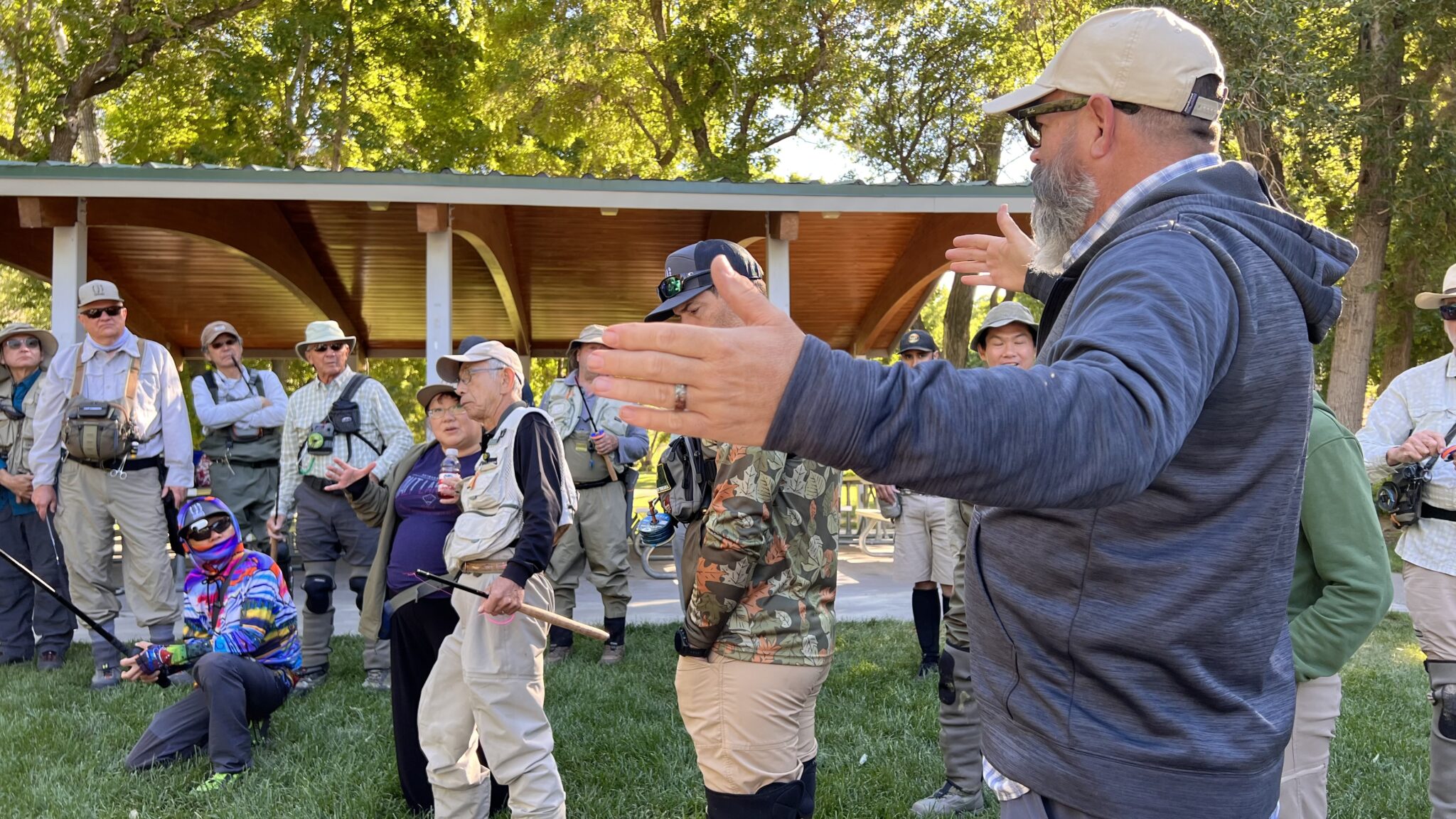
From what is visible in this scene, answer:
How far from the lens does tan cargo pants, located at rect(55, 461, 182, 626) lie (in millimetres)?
6824

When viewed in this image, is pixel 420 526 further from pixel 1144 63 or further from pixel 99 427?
pixel 1144 63

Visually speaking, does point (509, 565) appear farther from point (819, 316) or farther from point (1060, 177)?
point (819, 316)

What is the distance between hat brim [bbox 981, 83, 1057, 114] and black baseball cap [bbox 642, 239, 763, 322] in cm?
135

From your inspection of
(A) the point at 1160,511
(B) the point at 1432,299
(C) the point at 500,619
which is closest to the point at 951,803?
(C) the point at 500,619

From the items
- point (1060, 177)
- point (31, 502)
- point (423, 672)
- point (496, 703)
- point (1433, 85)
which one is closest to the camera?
point (1060, 177)

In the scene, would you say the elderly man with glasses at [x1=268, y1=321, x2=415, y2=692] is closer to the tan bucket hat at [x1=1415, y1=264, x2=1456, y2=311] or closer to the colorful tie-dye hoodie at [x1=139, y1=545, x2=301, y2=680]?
the colorful tie-dye hoodie at [x1=139, y1=545, x2=301, y2=680]

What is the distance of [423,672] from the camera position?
451 cm

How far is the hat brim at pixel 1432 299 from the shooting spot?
4.20m

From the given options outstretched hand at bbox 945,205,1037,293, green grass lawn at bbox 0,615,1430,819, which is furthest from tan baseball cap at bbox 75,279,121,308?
outstretched hand at bbox 945,205,1037,293

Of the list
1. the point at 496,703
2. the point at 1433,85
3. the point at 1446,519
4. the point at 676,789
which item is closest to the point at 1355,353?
the point at 1433,85

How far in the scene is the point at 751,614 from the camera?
3029 mm

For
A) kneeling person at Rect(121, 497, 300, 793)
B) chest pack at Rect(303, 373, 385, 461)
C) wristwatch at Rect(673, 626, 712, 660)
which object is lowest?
kneeling person at Rect(121, 497, 300, 793)

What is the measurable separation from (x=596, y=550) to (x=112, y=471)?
128 inches

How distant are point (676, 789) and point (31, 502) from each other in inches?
212
